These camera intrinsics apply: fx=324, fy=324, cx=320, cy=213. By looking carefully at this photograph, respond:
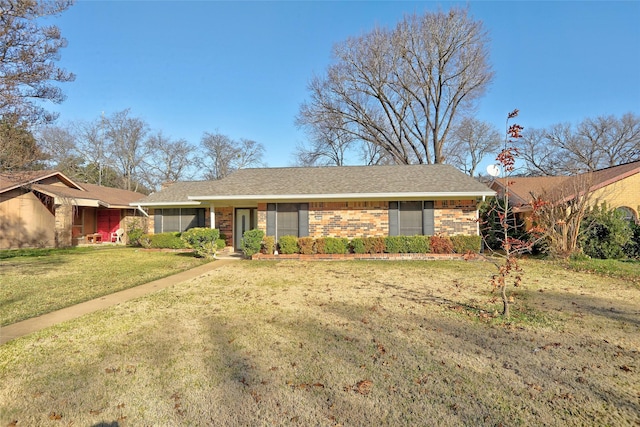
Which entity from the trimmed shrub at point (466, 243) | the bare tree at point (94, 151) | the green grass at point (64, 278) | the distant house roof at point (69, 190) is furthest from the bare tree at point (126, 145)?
the trimmed shrub at point (466, 243)

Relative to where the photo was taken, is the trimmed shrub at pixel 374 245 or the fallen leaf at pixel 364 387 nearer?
the fallen leaf at pixel 364 387

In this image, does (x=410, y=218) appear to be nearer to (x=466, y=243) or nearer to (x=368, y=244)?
(x=368, y=244)

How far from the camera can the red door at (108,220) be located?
848 inches

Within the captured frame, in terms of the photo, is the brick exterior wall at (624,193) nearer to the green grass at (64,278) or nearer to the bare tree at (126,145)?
the green grass at (64,278)

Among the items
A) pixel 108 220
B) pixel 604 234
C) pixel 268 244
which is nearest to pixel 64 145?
pixel 108 220

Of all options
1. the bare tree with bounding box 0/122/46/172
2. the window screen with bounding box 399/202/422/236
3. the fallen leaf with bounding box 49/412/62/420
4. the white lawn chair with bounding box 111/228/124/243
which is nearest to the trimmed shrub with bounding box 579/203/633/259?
the window screen with bounding box 399/202/422/236

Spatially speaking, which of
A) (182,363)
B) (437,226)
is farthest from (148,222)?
(182,363)

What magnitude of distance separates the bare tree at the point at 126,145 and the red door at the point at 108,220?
16.0 meters

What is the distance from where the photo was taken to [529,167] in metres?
38.4

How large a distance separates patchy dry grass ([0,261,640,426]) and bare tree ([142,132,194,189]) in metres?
36.7

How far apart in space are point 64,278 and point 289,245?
22.8 ft

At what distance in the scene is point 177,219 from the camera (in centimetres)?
1670

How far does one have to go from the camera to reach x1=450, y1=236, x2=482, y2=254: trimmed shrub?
40.1ft

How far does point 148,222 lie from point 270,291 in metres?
13.1
